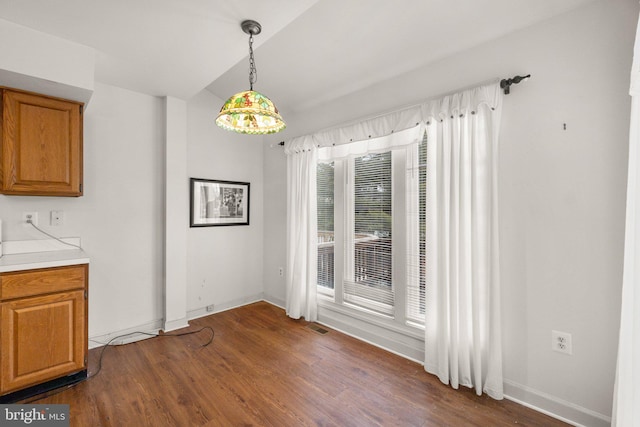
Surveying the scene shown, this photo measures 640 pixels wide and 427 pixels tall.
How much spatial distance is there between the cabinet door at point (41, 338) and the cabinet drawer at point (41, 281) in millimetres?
48

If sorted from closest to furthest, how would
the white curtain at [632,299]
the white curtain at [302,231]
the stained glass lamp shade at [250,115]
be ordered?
the white curtain at [632,299], the stained glass lamp shade at [250,115], the white curtain at [302,231]

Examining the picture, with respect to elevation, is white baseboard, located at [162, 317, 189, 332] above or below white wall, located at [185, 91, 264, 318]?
below

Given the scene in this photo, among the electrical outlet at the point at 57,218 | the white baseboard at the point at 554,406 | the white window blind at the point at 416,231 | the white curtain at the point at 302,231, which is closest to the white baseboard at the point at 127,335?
the electrical outlet at the point at 57,218

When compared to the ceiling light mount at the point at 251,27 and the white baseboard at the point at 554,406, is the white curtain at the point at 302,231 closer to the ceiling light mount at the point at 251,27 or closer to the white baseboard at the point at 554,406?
the ceiling light mount at the point at 251,27

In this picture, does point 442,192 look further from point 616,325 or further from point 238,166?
point 238,166

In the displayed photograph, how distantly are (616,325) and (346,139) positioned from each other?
7.90 ft

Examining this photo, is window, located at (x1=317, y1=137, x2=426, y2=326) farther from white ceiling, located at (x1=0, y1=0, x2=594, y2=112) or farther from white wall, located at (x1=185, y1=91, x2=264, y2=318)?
white wall, located at (x1=185, y1=91, x2=264, y2=318)

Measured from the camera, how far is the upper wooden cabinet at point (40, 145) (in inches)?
82.5

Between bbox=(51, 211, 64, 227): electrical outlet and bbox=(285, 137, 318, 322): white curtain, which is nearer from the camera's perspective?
bbox=(51, 211, 64, 227): electrical outlet

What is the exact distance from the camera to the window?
8.42 ft

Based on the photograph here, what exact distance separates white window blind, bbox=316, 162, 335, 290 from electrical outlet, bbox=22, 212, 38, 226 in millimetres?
2641

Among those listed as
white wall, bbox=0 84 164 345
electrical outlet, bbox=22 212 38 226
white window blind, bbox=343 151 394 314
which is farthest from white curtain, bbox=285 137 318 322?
electrical outlet, bbox=22 212 38 226

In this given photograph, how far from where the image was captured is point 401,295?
8.68ft

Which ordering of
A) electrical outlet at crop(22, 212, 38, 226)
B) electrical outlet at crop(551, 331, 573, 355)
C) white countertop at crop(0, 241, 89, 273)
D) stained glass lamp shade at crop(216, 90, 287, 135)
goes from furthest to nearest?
electrical outlet at crop(22, 212, 38, 226) → white countertop at crop(0, 241, 89, 273) → electrical outlet at crop(551, 331, 573, 355) → stained glass lamp shade at crop(216, 90, 287, 135)
